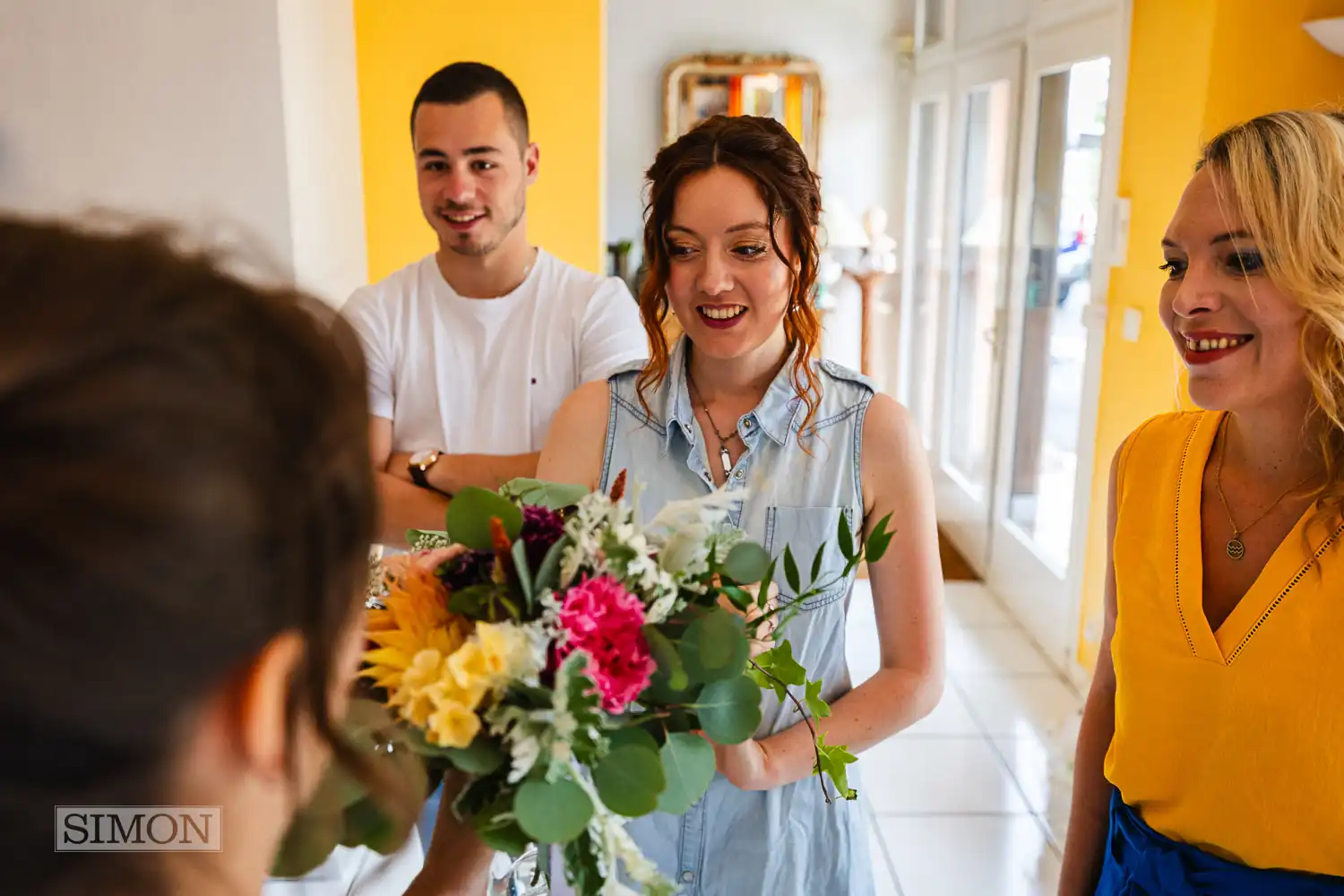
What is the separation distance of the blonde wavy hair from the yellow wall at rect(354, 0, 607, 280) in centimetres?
299

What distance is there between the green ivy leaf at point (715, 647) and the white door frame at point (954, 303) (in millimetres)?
4063

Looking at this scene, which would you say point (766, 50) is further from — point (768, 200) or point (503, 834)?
point (503, 834)

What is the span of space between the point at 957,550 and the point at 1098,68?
8.43 ft

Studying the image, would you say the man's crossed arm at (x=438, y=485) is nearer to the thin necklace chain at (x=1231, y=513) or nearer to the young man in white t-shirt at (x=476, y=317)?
the young man in white t-shirt at (x=476, y=317)

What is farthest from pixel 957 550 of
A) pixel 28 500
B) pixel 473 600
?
pixel 28 500

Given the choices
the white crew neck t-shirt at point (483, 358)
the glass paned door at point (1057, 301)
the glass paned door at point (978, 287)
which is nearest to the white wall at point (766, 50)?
the glass paned door at point (978, 287)

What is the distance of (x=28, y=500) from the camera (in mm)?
406

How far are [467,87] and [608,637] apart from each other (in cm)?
159

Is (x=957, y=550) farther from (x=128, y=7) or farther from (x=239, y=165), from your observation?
(x=128, y=7)

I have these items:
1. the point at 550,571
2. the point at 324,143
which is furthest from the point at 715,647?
the point at 324,143

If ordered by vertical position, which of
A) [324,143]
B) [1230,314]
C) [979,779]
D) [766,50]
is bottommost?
[979,779]

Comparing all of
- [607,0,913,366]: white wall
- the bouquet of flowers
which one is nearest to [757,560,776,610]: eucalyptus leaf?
the bouquet of flowers

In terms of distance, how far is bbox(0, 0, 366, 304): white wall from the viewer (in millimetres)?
2438

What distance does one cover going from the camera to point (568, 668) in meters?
0.74
